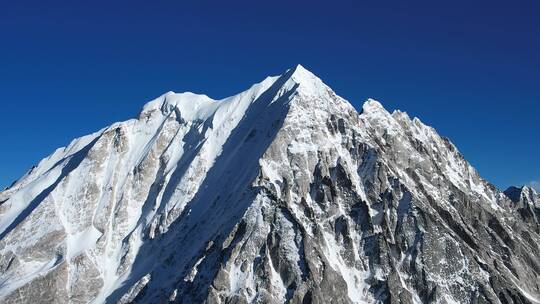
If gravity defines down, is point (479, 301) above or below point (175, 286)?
above

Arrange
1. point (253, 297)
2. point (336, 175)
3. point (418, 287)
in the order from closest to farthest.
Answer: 1. point (253, 297)
2. point (418, 287)
3. point (336, 175)

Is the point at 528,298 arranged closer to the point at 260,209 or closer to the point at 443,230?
the point at 443,230

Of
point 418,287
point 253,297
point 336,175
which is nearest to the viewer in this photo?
point 253,297

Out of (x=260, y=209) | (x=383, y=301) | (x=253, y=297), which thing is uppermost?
(x=260, y=209)

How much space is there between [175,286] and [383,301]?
54.2 meters

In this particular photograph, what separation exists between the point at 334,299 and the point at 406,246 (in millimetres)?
29645

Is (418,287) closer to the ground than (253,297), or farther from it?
farther from it

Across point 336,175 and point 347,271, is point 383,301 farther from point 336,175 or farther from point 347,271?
point 336,175

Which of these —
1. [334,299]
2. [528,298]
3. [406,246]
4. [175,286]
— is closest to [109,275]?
[175,286]

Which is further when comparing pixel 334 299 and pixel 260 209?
pixel 260 209

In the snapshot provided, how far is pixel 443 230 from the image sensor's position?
184m

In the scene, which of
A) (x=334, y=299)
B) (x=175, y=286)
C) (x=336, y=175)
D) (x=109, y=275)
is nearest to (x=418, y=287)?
(x=334, y=299)

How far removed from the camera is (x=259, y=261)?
168 meters

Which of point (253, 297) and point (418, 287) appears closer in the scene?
point (253, 297)
